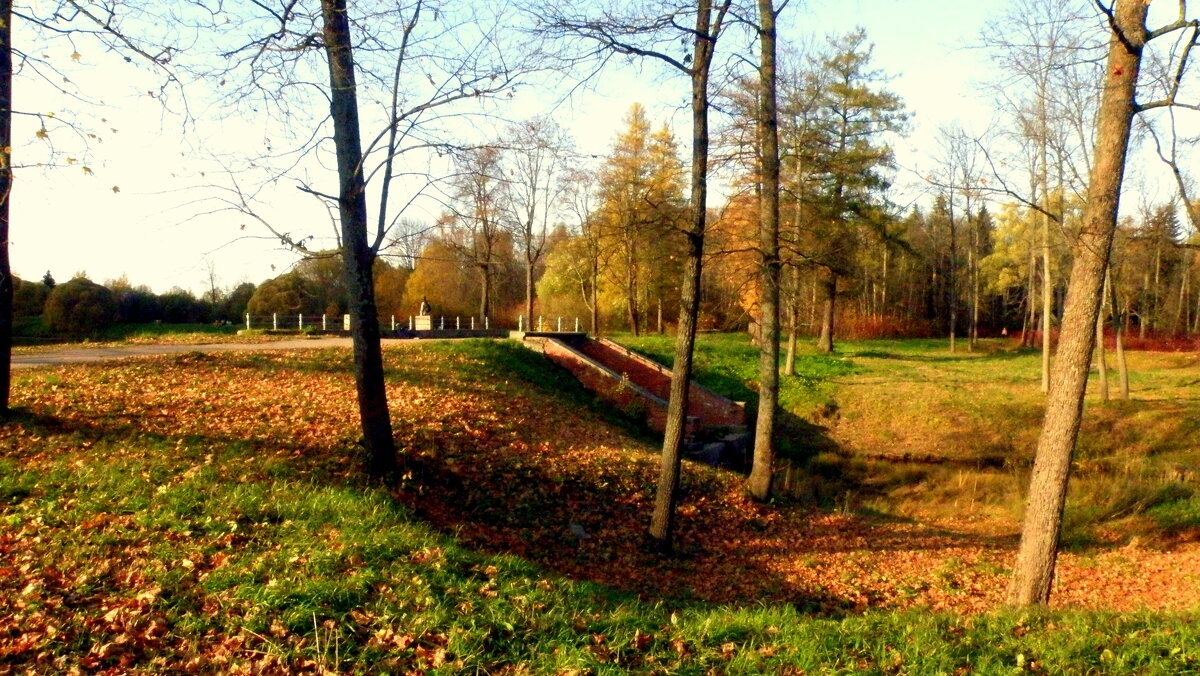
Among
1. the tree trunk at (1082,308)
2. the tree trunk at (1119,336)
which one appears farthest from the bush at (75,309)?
the tree trunk at (1119,336)

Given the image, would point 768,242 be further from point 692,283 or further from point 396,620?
point 396,620

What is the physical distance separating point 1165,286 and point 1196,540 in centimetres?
4350

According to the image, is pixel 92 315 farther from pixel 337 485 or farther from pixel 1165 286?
pixel 1165 286

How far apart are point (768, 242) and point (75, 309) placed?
30.2 m

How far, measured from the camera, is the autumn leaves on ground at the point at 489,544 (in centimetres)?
506

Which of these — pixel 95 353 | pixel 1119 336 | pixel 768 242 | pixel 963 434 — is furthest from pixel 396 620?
pixel 1119 336

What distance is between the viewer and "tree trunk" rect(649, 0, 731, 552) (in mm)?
9469

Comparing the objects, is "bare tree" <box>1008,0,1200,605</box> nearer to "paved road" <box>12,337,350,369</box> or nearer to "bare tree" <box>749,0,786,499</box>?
"bare tree" <box>749,0,786,499</box>

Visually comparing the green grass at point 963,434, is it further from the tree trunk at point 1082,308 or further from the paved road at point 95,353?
the paved road at point 95,353

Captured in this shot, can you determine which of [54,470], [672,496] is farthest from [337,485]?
[672,496]

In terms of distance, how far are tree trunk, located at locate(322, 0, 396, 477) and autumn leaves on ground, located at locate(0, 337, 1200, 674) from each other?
782 millimetres

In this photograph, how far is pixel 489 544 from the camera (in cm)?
860

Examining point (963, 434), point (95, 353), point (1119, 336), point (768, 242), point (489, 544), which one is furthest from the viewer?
point (1119, 336)

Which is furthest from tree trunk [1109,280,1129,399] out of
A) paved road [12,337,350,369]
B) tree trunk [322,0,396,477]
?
paved road [12,337,350,369]
